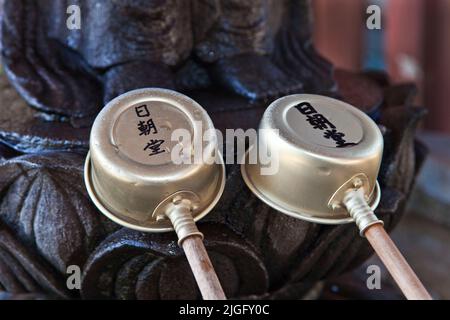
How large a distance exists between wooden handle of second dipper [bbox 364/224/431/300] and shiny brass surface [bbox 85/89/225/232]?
279mm

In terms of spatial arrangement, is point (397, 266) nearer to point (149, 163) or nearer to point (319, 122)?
point (319, 122)

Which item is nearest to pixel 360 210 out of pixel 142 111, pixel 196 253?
pixel 196 253

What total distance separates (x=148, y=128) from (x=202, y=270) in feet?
0.85

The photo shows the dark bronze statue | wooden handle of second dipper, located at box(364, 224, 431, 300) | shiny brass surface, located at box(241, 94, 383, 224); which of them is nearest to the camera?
wooden handle of second dipper, located at box(364, 224, 431, 300)

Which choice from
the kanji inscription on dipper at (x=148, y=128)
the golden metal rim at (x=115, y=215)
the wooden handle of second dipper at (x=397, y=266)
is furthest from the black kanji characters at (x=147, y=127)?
the wooden handle of second dipper at (x=397, y=266)

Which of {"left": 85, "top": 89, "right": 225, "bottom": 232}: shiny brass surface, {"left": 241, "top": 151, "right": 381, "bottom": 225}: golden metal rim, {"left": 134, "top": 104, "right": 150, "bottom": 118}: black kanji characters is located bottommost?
{"left": 241, "top": 151, "right": 381, "bottom": 225}: golden metal rim

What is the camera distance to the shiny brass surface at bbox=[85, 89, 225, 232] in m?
1.08

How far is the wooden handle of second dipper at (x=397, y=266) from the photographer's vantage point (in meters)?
1.00

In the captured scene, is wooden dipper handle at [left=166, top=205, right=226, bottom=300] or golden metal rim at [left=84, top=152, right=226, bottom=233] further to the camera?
golden metal rim at [left=84, top=152, right=226, bottom=233]

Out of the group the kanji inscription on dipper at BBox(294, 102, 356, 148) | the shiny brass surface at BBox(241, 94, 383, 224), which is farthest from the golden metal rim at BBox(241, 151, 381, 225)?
the kanji inscription on dipper at BBox(294, 102, 356, 148)

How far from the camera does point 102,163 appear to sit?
1086 mm

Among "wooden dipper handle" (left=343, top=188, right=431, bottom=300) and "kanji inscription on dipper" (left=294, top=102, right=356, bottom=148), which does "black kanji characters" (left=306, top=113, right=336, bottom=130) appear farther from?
"wooden dipper handle" (left=343, top=188, right=431, bottom=300)

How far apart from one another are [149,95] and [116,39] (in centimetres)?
29
